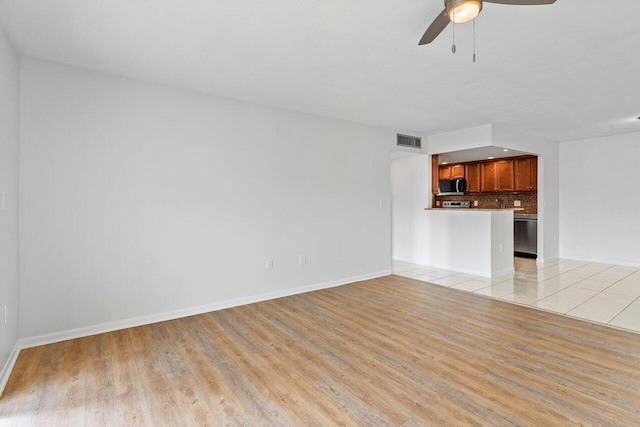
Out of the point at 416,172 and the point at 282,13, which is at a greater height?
the point at 282,13

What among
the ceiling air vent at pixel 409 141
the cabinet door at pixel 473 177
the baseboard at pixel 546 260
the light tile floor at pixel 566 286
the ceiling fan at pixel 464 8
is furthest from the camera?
the cabinet door at pixel 473 177

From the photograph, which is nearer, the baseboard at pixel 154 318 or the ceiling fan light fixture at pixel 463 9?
the ceiling fan light fixture at pixel 463 9

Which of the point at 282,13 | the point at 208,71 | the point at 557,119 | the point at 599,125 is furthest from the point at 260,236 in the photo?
the point at 599,125

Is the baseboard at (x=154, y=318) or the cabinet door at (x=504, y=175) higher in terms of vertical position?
the cabinet door at (x=504, y=175)

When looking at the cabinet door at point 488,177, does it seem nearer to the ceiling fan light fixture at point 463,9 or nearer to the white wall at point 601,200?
the white wall at point 601,200

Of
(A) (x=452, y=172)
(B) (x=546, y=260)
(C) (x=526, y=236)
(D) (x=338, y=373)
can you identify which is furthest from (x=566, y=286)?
(A) (x=452, y=172)

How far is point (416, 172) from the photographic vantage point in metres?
6.39

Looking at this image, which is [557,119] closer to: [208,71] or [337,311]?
[337,311]

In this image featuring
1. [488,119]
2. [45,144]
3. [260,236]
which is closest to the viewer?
[45,144]

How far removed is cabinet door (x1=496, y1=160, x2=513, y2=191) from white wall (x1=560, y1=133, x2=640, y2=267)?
3.05 ft

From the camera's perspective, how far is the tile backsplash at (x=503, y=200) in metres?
7.30

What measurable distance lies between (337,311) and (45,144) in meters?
3.25

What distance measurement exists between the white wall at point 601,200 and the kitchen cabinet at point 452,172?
2120mm

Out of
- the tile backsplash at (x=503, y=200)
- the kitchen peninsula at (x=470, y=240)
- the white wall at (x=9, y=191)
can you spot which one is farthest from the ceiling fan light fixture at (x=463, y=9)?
the tile backsplash at (x=503, y=200)
